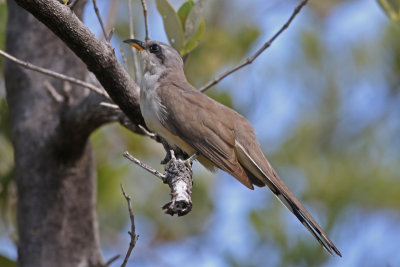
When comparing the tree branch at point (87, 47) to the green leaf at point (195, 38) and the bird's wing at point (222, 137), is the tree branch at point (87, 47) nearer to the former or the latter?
Answer: the bird's wing at point (222, 137)

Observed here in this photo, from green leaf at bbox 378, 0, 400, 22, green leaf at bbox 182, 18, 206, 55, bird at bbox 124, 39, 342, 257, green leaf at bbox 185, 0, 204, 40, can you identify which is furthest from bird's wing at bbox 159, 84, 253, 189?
green leaf at bbox 378, 0, 400, 22

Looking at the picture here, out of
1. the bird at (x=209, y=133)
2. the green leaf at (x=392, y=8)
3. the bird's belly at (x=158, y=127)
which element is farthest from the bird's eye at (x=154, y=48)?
the green leaf at (x=392, y=8)

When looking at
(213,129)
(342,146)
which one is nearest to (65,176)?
(213,129)

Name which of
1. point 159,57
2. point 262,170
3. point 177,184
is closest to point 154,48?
point 159,57

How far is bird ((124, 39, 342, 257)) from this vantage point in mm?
4062

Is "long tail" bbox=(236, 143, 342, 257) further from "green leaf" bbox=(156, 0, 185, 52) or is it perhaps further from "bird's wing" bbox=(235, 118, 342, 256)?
"green leaf" bbox=(156, 0, 185, 52)

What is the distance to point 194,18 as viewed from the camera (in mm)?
4238

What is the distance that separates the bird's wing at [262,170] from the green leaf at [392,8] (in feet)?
4.04

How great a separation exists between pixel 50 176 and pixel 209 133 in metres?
1.27

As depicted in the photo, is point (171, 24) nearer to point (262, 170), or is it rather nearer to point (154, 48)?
point (154, 48)

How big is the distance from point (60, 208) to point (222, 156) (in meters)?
1.36

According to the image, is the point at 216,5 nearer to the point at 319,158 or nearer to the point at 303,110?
the point at 303,110

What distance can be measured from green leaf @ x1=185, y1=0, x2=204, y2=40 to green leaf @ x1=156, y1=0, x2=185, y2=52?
0.06 m

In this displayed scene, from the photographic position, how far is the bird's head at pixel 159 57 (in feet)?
16.1
